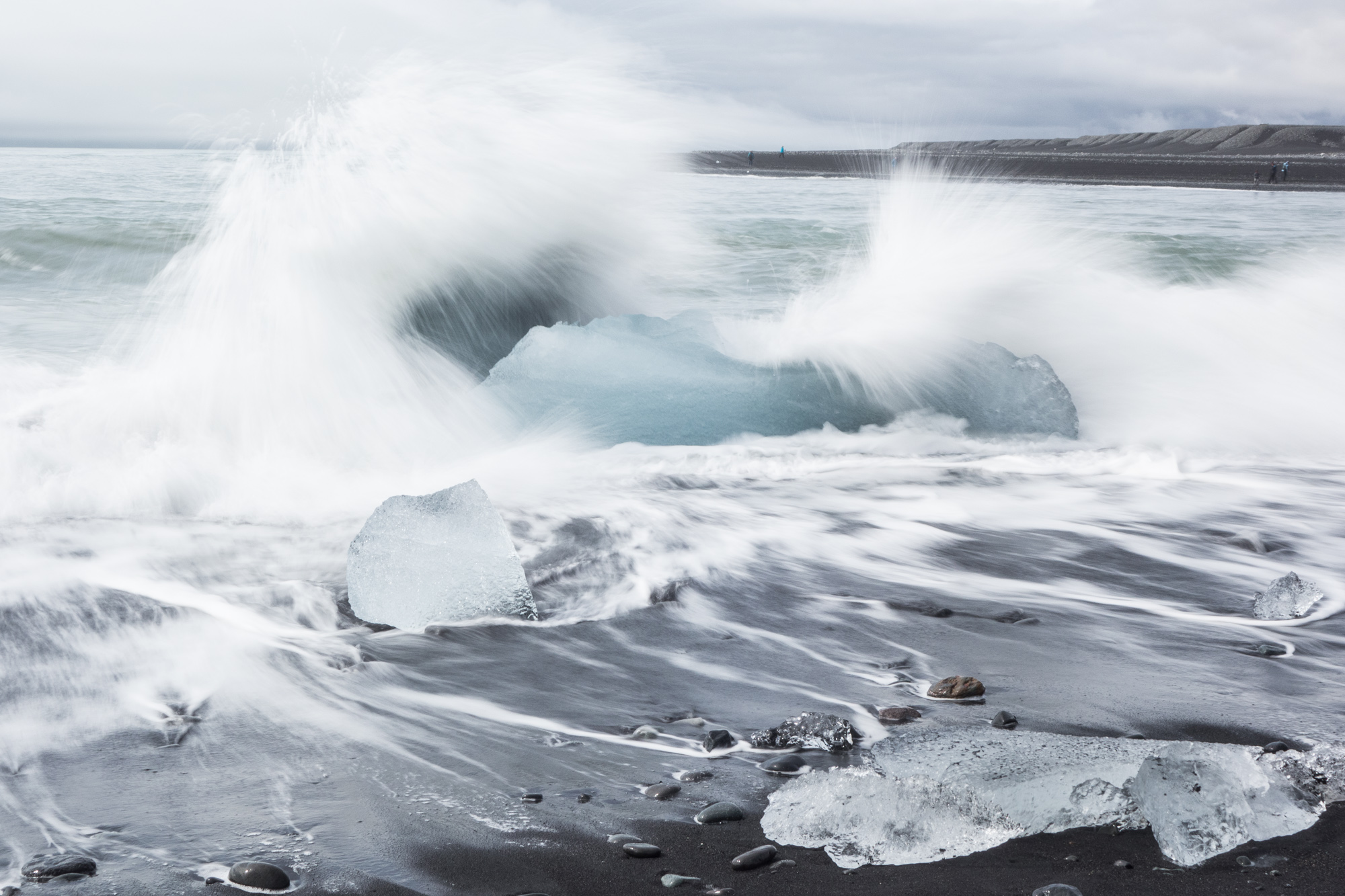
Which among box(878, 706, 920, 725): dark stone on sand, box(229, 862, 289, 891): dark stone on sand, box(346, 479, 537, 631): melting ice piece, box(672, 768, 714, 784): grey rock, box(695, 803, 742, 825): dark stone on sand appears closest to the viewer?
box(229, 862, 289, 891): dark stone on sand

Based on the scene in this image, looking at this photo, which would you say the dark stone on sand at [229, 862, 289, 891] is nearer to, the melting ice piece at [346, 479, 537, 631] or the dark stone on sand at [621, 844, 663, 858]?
the dark stone on sand at [621, 844, 663, 858]

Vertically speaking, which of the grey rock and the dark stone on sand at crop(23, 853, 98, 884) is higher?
the dark stone on sand at crop(23, 853, 98, 884)

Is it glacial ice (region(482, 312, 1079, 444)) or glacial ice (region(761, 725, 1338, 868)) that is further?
glacial ice (region(482, 312, 1079, 444))

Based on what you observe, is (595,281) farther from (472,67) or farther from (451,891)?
(451,891)

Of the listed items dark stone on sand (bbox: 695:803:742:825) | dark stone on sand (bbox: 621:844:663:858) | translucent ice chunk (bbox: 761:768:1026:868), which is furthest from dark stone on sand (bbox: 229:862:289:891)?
translucent ice chunk (bbox: 761:768:1026:868)

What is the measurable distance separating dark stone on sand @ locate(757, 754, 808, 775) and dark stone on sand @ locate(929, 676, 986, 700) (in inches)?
17.0

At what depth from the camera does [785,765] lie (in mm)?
1867

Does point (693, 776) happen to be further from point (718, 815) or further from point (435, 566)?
point (435, 566)

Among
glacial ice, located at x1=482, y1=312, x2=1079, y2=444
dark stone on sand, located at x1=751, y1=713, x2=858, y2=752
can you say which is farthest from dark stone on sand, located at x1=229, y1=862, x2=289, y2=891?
glacial ice, located at x1=482, y1=312, x2=1079, y2=444

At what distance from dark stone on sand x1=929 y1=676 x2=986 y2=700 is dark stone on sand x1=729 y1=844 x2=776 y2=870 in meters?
0.72

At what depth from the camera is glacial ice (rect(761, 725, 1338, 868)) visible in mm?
1596

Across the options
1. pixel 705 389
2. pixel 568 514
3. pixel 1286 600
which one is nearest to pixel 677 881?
pixel 1286 600

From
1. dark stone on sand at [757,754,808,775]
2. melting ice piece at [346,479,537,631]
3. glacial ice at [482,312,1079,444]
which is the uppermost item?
glacial ice at [482,312,1079,444]

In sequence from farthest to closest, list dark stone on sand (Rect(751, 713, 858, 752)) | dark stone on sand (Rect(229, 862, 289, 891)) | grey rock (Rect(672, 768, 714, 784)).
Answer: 1. dark stone on sand (Rect(751, 713, 858, 752))
2. grey rock (Rect(672, 768, 714, 784))
3. dark stone on sand (Rect(229, 862, 289, 891))
